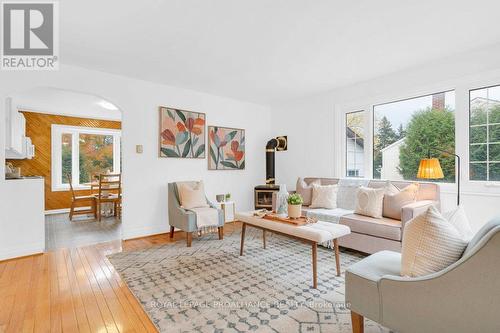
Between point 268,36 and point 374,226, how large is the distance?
252 centimetres

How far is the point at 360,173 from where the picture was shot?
4.49 meters

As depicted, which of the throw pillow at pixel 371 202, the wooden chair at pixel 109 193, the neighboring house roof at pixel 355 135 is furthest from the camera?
the wooden chair at pixel 109 193

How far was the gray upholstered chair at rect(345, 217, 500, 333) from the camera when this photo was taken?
3.61 feet

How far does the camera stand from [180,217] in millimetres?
3855

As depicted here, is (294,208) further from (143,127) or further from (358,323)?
(143,127)

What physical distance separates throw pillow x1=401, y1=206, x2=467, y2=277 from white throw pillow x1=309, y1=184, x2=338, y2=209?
8.67 feet

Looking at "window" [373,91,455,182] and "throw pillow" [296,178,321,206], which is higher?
"window" [373,91,455,182]

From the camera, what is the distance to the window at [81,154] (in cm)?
634

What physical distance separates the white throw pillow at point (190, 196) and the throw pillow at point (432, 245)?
3208 mm

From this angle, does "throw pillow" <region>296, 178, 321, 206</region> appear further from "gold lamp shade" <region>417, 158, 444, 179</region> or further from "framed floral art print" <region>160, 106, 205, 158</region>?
"framed floral art print" <region>160, 106, 205, 158</region>

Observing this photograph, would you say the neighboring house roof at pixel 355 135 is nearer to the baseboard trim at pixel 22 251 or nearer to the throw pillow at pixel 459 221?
the throw pillow at pixel 459 221

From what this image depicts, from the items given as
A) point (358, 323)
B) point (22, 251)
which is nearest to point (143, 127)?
point (22, 251)

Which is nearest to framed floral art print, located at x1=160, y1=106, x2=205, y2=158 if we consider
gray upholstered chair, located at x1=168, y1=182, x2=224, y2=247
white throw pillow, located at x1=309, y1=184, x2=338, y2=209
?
gray upholstered chair, located at x1=168, y1=182, x2=224, y2=247

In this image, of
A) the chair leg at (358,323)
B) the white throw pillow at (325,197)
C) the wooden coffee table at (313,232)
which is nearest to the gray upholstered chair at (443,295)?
the chair leg at (358,323)
